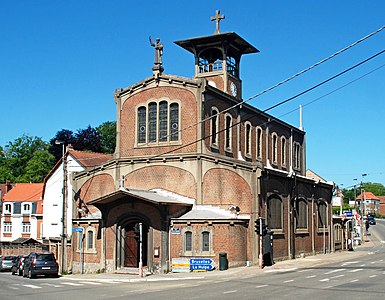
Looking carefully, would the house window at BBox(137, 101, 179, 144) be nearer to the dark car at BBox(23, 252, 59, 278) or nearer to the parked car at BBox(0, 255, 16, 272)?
the dark car at BBox(23, 252, 59, 278)

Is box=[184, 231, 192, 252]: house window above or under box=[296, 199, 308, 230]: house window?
under

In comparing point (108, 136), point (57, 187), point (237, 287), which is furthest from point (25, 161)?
point (237, 287)

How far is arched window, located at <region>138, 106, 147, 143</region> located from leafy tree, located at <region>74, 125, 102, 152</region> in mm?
45976

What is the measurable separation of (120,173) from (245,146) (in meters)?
10.7

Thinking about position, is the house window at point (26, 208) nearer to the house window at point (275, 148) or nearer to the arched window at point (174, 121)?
the house window at point (275, 148)

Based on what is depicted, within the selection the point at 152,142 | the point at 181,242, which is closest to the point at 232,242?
the point at 181,242

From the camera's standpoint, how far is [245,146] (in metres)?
45.9

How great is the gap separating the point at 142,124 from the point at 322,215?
19.9m

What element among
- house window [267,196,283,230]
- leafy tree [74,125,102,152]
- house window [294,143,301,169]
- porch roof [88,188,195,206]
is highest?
leafy tree [74,125,102,152]

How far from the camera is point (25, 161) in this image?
371 feet

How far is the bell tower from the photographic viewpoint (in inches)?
1752

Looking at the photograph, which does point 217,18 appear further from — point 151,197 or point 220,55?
point 151,197

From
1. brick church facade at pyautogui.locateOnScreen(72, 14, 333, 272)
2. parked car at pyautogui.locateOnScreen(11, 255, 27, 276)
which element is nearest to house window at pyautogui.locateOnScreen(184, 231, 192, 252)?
brick church facade at pyautogui.locateOnScreen(72, 14, 333, 272)

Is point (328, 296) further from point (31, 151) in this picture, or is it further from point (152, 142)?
point (31, 151)
